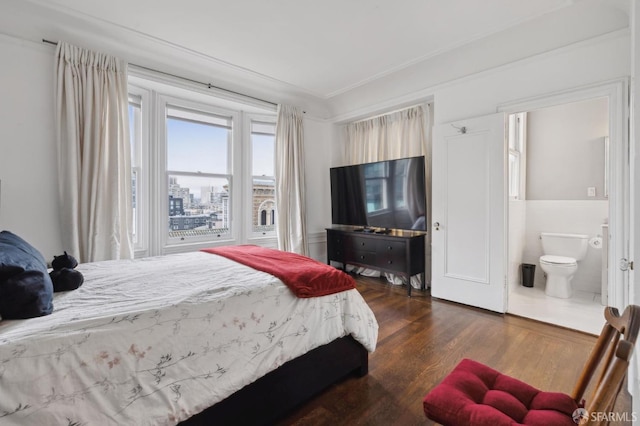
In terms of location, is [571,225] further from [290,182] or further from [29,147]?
[29,147]

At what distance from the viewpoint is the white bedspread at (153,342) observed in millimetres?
943

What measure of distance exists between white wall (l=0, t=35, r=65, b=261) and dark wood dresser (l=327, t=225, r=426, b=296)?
316 cm

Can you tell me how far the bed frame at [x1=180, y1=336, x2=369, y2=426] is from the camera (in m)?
1.34

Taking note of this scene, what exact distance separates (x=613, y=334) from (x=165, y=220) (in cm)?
368

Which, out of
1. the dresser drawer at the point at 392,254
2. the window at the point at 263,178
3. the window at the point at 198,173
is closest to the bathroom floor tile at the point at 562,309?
the dresser drawer at the point at 392,254

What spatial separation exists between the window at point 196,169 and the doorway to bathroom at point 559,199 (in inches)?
122

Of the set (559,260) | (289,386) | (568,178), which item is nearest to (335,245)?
(559,260)

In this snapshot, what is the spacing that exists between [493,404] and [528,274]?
3.59 metres

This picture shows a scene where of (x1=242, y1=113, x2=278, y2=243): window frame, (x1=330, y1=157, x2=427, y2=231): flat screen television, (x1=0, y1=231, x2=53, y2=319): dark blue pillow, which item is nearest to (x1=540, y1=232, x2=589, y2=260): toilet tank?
(x1=330, y1=157, x2=427, y2=231): flat screen television

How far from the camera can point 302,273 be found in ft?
5.83

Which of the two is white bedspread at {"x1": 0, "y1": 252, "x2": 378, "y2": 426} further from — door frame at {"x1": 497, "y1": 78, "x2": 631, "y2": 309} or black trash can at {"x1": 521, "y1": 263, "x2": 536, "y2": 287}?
black trash can at {"x1": 521, "y1": 263, "x2": 536, "y2": 287}

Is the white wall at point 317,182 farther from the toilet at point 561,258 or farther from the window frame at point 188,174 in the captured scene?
the toilet at point 561,258

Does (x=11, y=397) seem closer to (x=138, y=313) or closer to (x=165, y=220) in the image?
(x=138, y=313)

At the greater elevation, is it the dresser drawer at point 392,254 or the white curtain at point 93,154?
the white curtain at point 93,154
